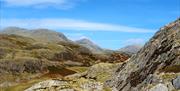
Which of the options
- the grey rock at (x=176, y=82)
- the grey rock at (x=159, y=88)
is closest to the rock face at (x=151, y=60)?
the grey rock at (x=159, y=88)

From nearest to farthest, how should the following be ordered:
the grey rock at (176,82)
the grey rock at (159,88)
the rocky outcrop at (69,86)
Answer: the grey rock at (176,82)
the grey rock at (159,88)
the rocky outcrop at (69,86)

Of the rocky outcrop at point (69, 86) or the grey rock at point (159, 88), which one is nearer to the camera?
the grey rock at point (159, 88)

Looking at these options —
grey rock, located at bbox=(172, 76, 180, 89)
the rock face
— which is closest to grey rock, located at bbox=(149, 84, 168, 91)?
grey rock, located at bbox=(172, 76, 180, 89)

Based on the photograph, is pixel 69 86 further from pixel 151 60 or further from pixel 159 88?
pixel 151 60

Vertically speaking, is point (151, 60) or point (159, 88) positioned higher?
point (151, 60)

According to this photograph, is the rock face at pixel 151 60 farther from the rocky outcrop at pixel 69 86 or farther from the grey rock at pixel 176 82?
the rocky outcrop at pixel 69 86

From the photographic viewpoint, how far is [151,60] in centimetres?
3722

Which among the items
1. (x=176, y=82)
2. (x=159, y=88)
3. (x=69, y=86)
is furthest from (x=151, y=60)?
(x=69, y=86)

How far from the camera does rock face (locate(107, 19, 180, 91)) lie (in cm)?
3462

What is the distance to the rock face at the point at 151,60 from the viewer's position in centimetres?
3462

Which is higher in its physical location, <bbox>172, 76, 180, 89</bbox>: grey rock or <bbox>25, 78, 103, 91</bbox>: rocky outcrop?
<bbox>172, 76, 180, 89</bbox>: grey rock

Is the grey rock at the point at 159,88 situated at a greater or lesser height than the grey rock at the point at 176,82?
lesser

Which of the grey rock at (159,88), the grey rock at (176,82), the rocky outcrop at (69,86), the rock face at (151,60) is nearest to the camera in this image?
the grey rock at (176,82)

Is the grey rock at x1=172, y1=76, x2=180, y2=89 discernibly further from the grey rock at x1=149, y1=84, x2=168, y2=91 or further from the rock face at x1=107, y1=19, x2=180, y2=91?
the rock face at x1=107, y1=19, x2=180, y2=91
